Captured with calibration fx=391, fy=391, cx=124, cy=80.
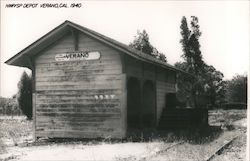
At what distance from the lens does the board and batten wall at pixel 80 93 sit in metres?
13.6

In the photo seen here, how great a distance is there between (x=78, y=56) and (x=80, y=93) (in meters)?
1.34

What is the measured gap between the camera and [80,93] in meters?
14.2

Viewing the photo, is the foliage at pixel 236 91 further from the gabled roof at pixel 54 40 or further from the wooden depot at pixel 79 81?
the gabled roof at pixel 54 40

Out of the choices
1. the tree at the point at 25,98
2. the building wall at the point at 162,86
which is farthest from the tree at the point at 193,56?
the building wall at the point at 162,86

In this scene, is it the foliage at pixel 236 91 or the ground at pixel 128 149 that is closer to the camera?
the ground at pixel 128 149

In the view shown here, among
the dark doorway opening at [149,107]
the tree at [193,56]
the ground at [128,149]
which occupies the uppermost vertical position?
the tree at [193,56]

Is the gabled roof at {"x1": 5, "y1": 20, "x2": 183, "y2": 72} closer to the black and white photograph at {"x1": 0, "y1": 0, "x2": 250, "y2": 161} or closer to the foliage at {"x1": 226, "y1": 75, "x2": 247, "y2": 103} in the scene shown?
the black and white photograph at {"x1": 0, "y1": 0, "x2": 250, "y2": 161}

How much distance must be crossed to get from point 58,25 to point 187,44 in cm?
2724

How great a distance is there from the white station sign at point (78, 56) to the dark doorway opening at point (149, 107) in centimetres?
448

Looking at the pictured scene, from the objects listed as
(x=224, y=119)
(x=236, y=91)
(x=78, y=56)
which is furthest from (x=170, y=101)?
(x=236, y=91)

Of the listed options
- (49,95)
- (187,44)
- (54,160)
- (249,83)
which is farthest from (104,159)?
(187,44)

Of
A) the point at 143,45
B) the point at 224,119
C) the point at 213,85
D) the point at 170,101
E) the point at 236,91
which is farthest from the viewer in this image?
the point at 236,91

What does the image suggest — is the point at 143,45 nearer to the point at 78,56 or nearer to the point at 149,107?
the point at 149,107

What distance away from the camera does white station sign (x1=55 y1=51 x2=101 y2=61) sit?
13.9 m
